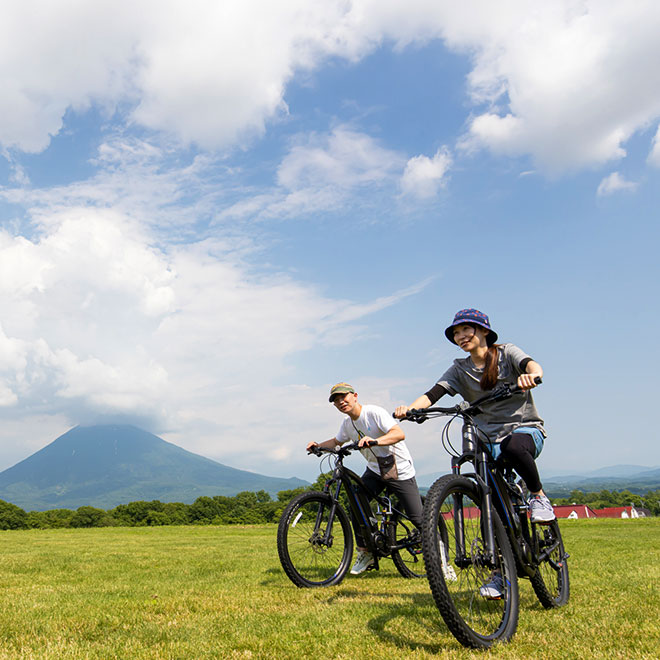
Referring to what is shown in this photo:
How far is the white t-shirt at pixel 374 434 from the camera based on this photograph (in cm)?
734

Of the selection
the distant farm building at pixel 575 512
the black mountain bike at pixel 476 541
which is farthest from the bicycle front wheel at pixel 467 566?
the distant farm building at pixel 575 512

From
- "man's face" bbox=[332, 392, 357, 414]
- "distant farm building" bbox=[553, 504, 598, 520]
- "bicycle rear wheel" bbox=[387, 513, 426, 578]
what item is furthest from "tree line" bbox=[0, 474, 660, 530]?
"man's face" bbox=[332, 392, 357, 414]

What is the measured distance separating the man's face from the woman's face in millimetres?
2413

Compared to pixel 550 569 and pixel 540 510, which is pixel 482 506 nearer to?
pixel 540 510

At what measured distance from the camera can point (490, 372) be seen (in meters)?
5.16

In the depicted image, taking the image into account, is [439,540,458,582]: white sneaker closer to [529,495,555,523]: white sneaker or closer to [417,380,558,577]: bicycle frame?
[417,380,558,577]: bicycle frame

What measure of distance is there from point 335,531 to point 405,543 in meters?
1.20

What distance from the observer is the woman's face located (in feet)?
17.2

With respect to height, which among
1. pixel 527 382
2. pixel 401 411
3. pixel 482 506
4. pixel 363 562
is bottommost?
pixel 363 562

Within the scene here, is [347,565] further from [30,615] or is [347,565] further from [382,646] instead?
[30,615]

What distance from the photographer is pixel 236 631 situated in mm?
4566

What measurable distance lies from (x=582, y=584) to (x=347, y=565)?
2966 mm

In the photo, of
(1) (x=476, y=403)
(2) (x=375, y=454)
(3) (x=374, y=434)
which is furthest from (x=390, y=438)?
(1) (x=476, y=403)

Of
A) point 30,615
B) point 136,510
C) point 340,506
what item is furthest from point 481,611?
point 136,510
